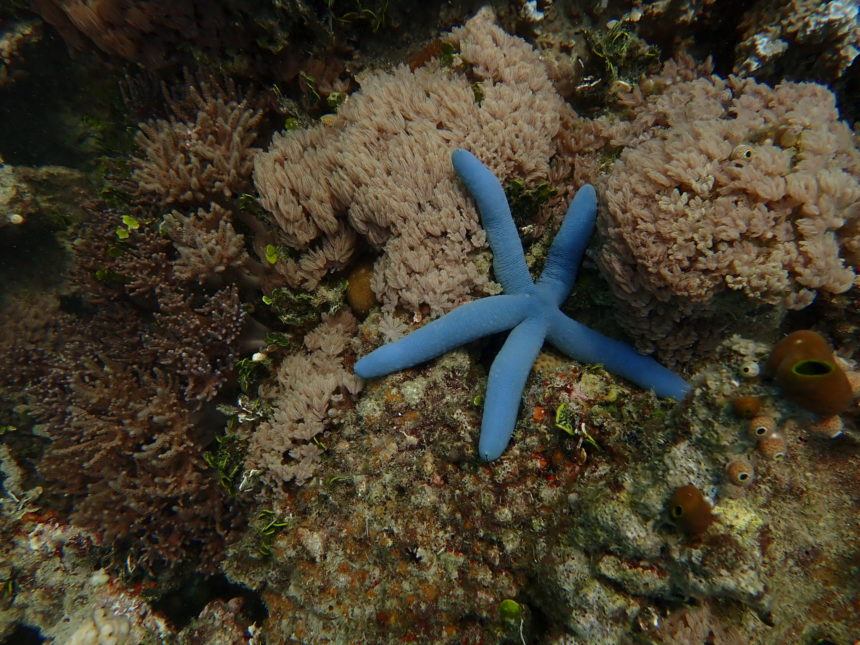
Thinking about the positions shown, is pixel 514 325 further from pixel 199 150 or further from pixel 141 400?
pixel 141 400

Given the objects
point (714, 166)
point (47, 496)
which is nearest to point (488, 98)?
point (714, 166)

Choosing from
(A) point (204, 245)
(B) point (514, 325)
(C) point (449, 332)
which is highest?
(A) point (204, 245)

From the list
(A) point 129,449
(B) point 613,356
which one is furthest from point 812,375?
(A) point 129,449

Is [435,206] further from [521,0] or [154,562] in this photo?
[154,562]

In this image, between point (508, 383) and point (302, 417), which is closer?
point (508, 383)

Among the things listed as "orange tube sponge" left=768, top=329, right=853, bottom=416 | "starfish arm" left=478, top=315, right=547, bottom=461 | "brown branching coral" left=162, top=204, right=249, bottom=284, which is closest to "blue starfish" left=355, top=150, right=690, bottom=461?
"starfish arm" left=478, top=315, right=547, bottom=461
